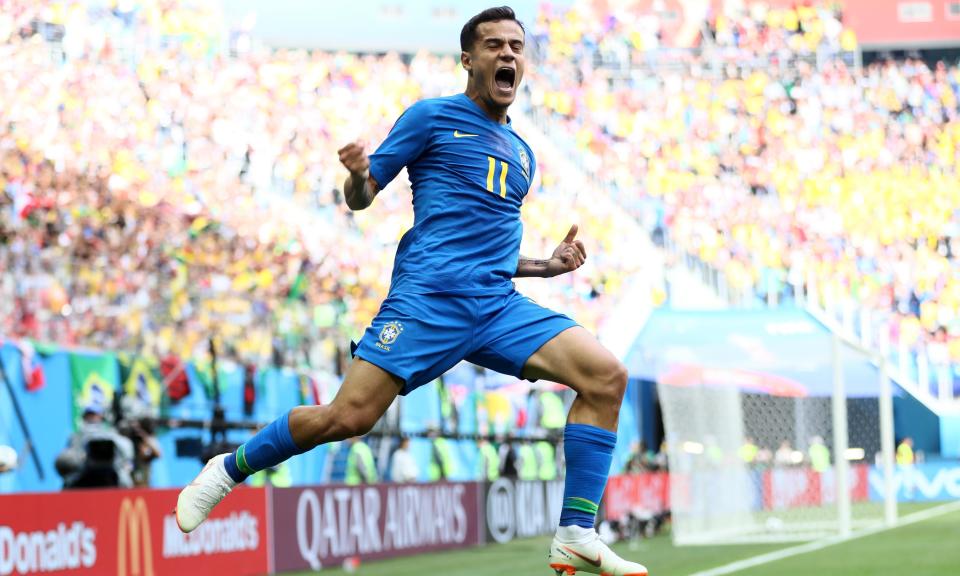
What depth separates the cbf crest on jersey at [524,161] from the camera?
17.9 feet

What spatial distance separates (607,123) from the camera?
36.8 m

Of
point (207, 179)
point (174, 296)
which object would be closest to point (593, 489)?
point (174, 296)

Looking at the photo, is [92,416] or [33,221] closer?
[92,416]

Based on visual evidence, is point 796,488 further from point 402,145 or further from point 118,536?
point 402,145

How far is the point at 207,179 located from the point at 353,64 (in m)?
13.3

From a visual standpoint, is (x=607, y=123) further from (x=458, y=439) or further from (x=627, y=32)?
(x=458, y=439)

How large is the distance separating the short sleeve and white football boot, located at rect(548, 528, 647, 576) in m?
1.47

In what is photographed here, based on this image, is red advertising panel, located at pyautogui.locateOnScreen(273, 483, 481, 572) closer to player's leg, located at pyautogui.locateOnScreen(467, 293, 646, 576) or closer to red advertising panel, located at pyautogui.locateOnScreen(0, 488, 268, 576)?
red advertising panel, located at pyautogui.locateOnScreen(0, 488, 268, 576)

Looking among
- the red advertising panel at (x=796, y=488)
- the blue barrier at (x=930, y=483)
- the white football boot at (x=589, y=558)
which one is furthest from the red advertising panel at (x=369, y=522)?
the blue barrier at (x=930, y=483)

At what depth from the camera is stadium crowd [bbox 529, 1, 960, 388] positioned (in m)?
31.6

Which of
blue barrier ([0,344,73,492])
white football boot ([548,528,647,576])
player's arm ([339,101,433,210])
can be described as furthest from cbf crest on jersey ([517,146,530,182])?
blue barrier ([0,344,73,492])

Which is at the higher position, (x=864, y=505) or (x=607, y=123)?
(x=607, y=123)

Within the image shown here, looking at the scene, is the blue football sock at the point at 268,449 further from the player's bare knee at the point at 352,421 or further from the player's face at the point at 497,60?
the player's face at the point at 497,60

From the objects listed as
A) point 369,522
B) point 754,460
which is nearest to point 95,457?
point 369,522
